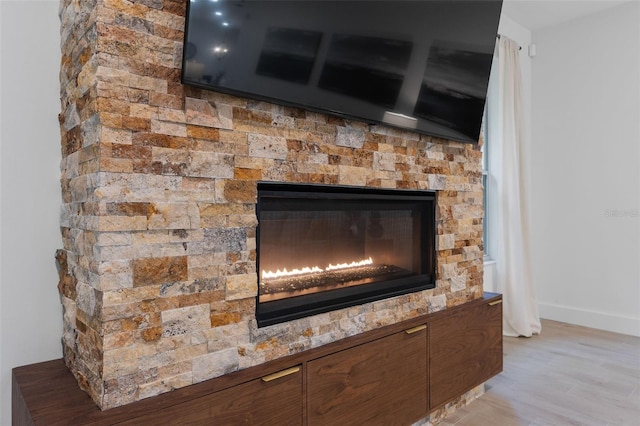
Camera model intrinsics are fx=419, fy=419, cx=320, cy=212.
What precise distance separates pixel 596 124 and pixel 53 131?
4.13 meters

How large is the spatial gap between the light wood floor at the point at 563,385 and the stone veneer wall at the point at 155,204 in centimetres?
131

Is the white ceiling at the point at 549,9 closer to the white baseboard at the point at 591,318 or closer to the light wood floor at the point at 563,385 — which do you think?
the white baseboard at the point at 591,318

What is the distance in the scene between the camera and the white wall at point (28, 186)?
1396 millimetres

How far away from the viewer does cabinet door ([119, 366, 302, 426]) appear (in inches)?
46.8

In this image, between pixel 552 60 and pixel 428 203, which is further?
pixel 552 60

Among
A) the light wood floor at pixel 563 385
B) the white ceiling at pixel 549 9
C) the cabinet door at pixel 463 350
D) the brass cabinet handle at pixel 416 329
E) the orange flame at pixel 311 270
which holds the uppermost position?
the white ceiling at pixel 549 9

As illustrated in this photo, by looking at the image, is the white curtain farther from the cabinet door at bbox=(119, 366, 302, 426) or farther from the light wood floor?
the cabinet door at bbox=(119, 366, 302, 426)

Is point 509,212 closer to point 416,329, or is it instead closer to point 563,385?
point 563,385

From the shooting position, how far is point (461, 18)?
6.74 ft

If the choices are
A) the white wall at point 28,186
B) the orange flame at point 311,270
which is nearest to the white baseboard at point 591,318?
the orange flame at point 311,270

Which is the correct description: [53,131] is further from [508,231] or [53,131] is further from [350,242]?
[508,231]

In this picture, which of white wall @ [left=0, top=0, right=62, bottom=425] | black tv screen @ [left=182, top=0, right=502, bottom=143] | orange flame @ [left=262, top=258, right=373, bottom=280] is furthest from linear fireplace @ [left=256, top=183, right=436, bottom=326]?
white wall @ [left=0, top=0, right=62, bottom=425]

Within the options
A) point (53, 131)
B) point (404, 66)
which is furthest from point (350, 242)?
point (53, 131)

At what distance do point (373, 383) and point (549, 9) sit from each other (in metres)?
3.59
